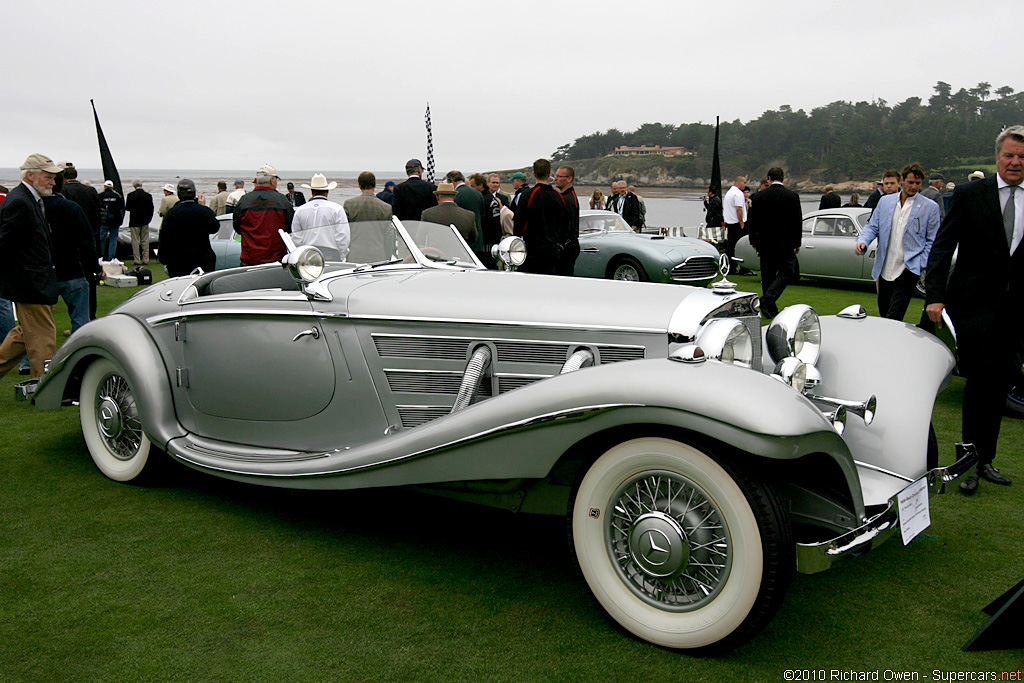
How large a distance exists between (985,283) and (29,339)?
664cm

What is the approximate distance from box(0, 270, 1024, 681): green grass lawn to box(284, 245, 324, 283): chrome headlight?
3.91 feet

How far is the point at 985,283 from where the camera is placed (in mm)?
3949

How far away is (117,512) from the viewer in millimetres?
3971

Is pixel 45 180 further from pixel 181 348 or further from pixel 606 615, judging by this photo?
pixel 606 615

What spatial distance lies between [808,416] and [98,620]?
8.81 ft

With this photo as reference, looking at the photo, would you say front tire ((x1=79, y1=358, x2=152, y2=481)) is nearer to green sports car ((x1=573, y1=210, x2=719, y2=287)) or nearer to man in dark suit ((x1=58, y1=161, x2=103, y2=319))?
man in dark suit ((x1=58, y1=161, x2=103, y2=319))

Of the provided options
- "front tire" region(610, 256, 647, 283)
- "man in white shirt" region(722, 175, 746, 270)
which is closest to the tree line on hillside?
"man in white shirt" region(722, 175, 746, 270)

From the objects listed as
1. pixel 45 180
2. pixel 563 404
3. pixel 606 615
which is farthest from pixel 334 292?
pixel 45 180

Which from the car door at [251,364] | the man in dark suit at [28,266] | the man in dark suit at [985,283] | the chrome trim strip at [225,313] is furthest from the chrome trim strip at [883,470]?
the man in dark suit at [28,266]

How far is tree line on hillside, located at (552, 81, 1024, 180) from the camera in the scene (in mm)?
32156

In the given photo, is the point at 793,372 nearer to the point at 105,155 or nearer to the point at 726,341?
the point at 726,341

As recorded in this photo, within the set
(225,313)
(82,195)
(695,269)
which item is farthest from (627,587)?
(695,269)

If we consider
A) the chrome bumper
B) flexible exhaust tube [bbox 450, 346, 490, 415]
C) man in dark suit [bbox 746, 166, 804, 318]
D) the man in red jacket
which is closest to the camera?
the chrome bumper

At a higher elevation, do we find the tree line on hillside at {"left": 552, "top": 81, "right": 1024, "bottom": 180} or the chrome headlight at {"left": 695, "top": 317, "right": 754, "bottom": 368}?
the tree line on hillside at {"left": 552, "top": 81, "right": 1024, "bottom": 180}
